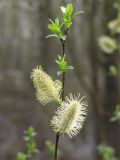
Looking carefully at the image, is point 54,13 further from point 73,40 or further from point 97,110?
point 97,110

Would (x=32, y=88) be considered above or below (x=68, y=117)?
below

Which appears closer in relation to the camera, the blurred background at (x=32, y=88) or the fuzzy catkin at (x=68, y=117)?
the fuzzy catkin at (x=68, y=117)

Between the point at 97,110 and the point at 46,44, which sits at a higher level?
the point at 46,44

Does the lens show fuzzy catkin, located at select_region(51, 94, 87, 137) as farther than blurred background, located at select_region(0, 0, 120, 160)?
No

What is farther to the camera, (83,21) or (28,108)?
(28,108)

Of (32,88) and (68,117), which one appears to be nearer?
(68,117)

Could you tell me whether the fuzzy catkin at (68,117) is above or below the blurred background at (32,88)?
above

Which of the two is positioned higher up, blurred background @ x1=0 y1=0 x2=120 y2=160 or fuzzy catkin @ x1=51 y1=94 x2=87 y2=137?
fuzzy catkin @ x1=51 y1=94 x2=87 y2=137

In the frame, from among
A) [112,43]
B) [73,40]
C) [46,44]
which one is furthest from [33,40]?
[112,43]
